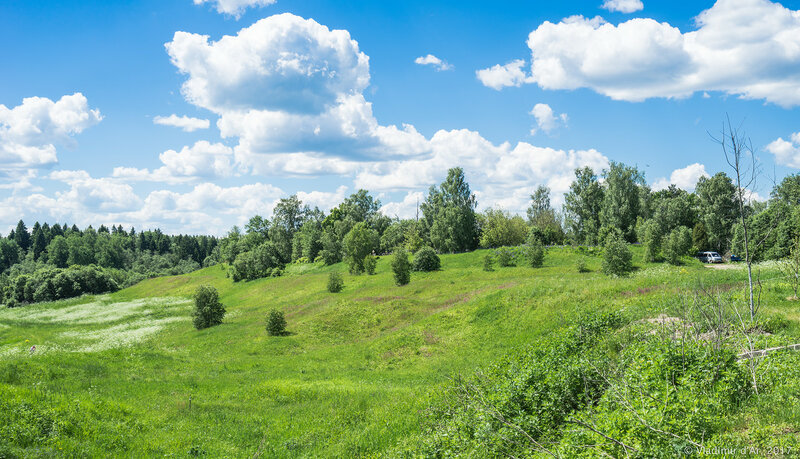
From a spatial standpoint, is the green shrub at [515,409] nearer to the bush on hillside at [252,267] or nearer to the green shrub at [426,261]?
the green shrub at [426,261]

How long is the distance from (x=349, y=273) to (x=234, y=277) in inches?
1348

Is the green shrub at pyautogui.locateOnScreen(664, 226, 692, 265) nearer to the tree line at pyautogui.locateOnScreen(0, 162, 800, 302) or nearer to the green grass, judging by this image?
the tree line at pyautogui.locateOnScreen(0, 162, 800, 302)

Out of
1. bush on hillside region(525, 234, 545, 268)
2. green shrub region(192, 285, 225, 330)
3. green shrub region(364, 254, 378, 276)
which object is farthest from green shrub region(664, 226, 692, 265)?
green shrub region(192, 285, 225, 330)

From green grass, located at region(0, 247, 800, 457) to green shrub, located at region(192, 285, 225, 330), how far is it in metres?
1.67

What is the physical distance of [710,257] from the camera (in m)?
66.1

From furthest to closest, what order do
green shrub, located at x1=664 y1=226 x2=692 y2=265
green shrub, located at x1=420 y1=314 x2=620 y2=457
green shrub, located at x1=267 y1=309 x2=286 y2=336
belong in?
green shrub, located at x1=664 y1=226 x2=692 y2=265 < green shrub, located at x1=267 y1=309 x2=286 y2=336 < green shrub, located at x1=420 y1=314 x2=620 y2=457

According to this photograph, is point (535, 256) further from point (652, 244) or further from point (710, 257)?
point (710, 257)

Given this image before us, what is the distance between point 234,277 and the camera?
9450 cm

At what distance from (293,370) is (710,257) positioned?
7090cm

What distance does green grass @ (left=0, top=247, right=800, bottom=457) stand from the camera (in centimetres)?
1305

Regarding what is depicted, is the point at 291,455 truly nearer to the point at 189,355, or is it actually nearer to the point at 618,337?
the point at 618,337

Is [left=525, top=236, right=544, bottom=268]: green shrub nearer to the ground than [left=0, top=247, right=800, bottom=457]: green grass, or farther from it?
farther from it

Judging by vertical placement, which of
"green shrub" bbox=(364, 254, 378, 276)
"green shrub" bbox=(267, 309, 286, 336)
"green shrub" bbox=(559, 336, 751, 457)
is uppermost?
"green shrub" bbox=(559, 336, 751, 457)

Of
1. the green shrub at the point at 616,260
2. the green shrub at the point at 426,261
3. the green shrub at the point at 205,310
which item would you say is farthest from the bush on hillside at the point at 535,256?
the green shrub at the point at 205,310
